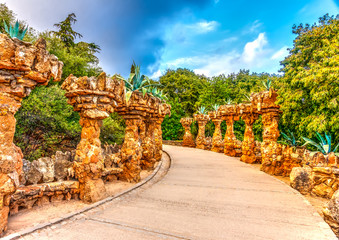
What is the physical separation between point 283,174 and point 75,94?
25.5 feet

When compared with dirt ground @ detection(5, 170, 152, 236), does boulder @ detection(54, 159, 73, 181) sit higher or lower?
higher

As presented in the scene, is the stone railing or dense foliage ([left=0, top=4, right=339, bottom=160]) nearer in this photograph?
dense foliage ([left=0, top=4, right=339, bottom=160])

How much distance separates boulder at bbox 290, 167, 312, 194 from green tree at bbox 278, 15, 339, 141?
1.07 m

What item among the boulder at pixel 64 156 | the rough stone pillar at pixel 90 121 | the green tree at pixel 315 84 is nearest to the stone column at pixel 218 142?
the green tree at pixel 315 84

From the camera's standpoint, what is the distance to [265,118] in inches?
318

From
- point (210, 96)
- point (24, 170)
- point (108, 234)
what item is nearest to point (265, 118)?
point (108, 234)

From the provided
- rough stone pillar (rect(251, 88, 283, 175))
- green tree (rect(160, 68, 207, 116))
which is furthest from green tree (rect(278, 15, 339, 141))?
green tree (rect(160, 68, 207, 116))

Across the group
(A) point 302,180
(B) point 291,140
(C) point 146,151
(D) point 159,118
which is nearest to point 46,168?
(C) point 146,151

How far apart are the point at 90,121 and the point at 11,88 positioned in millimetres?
1774

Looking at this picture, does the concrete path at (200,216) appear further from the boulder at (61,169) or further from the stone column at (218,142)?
the stone column at (218,142)

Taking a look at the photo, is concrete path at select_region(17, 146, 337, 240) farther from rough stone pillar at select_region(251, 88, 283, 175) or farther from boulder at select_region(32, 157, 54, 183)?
rough stone pillar at select_region(251, 88, 283, 175)

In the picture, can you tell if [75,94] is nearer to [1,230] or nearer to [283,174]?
[1,230]

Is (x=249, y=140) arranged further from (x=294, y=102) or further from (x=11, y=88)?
(x=11, y=88)

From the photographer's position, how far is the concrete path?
2.92m
